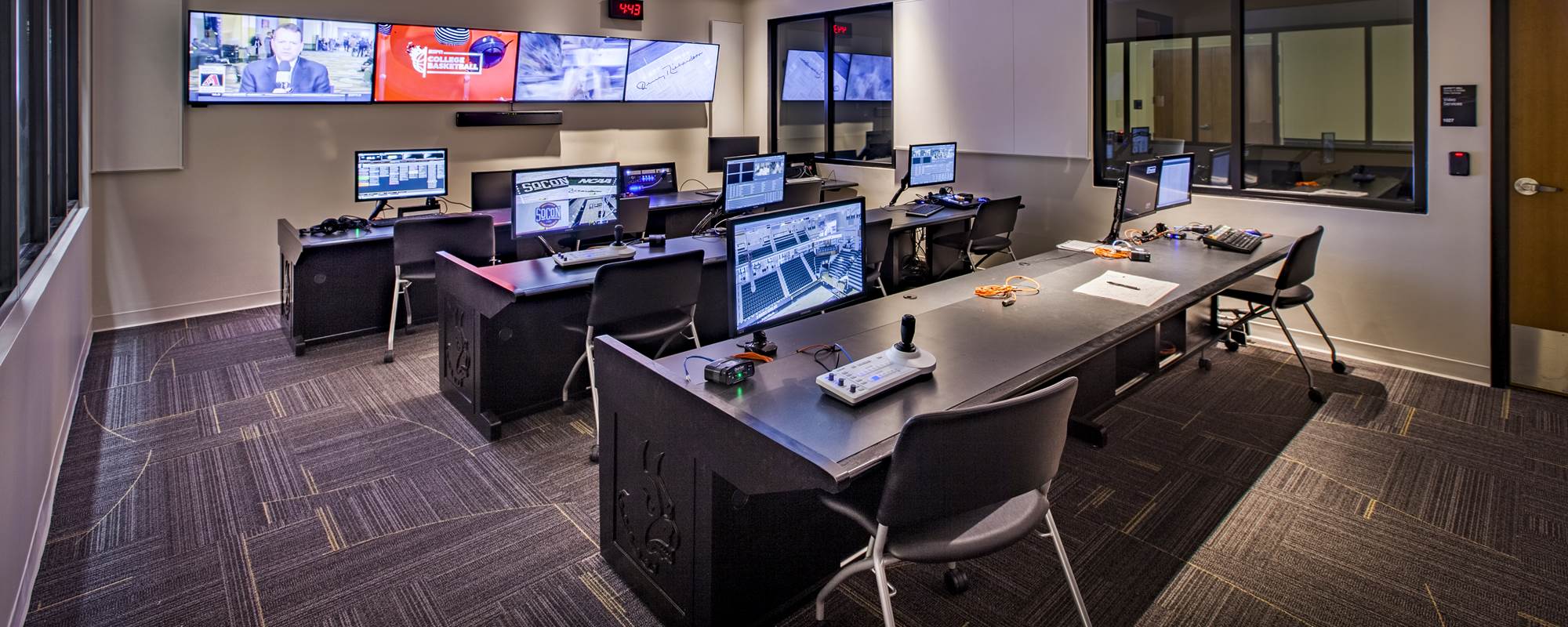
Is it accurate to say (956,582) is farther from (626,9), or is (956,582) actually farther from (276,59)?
(626,9)

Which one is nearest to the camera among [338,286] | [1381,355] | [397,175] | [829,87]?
[1381,355]

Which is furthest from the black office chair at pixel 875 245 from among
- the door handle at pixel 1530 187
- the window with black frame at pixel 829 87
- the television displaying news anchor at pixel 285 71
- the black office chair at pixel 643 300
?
the television displaying news anchor at pixel 285 71

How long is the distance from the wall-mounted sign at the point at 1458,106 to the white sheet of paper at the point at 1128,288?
7.07ft

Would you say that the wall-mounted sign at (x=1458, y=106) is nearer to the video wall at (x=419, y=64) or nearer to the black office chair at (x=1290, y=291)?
the black office chair at (x=1290, y=291)

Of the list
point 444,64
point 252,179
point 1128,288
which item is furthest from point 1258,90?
point 252,179

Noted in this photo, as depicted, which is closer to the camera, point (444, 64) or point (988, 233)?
point (988, 233)

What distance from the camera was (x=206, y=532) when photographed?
269 cm

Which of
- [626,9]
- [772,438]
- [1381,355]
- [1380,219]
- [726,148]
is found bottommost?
[1381,355]

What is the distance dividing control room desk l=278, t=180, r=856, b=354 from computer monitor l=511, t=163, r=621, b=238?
0.67 ft

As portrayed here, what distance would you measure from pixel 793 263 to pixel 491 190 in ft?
13.0

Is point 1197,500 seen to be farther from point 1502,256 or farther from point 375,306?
point 375,306

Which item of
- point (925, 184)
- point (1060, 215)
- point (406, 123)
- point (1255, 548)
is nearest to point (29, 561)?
point (1255, 548)

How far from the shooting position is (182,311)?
553cm

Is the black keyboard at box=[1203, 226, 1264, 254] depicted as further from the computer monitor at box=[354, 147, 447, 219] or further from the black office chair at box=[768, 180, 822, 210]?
the computer monitor at box=[354, 147, 447, 219]
